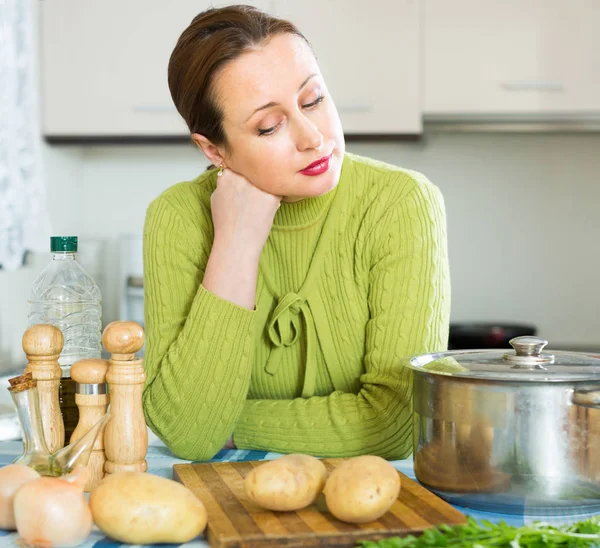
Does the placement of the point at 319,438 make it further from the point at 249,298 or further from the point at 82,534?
the point at 82,534

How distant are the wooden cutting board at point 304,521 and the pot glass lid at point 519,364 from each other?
129 mm

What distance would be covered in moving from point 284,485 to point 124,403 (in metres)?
0.25

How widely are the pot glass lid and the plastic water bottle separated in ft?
1.69

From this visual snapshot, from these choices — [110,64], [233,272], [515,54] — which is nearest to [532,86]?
[515,54]

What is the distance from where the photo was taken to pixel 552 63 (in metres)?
2.78

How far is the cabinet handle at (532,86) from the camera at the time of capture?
278cm

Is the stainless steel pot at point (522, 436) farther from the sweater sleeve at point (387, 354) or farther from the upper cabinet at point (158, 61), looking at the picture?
the upper cabinet at point (158, 61)

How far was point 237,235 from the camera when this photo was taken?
127 centimetres

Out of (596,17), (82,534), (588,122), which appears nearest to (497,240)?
(588,122)

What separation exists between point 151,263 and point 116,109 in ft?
5.45

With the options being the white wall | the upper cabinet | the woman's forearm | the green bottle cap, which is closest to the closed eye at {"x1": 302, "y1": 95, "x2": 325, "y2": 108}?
the woman's forearm

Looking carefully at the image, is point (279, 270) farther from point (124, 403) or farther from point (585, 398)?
point (585, 398)

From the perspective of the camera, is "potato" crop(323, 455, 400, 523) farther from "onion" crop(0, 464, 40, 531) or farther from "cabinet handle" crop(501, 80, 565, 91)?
"cabinet handle" crop(501, 80, 565, 91)

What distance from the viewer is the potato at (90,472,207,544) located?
2.40ft
